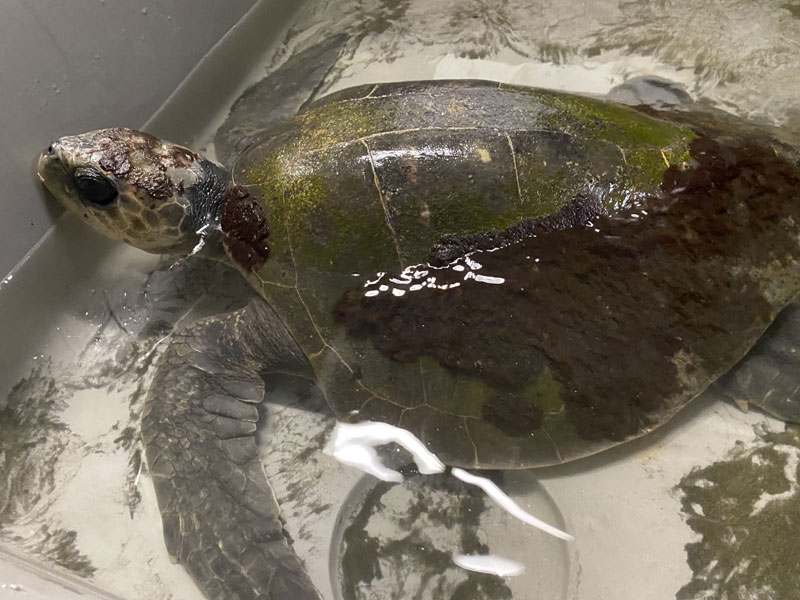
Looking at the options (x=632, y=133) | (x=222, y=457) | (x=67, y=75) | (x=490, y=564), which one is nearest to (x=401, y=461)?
(x=490, y=564)

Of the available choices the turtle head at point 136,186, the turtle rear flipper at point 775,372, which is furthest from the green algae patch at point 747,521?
the turtle head at point 136,186

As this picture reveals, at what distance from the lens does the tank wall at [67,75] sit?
1719 mm

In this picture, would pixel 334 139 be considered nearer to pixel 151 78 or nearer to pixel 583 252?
pixel 583 252

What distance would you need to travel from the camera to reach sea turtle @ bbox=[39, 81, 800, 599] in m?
1.47

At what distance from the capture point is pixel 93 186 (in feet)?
5.79

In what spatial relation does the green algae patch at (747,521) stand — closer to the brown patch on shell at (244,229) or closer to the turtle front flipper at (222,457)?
the turtle front flipper at (222,457)

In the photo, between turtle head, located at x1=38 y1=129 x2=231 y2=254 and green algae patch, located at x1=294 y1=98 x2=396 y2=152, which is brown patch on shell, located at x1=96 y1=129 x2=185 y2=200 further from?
green algae patch, located at x1=294 y1=98 x2=396 y2=152

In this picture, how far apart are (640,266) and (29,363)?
2065 millimetres

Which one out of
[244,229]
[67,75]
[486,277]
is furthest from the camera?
[67,75]

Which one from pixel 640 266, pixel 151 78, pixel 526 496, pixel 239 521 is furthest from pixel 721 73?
pixel 239 521

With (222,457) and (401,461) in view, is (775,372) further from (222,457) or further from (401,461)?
(222,457)

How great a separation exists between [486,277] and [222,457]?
3.19 feet

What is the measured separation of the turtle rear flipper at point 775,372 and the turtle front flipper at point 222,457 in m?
1.32

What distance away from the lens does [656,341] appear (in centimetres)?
149
